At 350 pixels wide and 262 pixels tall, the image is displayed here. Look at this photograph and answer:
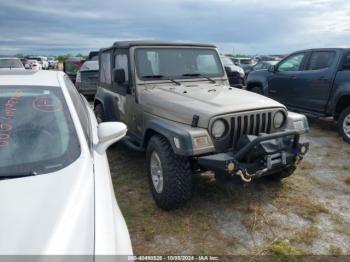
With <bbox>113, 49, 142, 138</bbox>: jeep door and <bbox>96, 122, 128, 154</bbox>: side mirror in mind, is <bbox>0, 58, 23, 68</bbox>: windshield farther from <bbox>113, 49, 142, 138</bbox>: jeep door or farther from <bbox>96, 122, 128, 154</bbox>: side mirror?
<bbox>96, 122, 128, 154</bbox>: side mirror

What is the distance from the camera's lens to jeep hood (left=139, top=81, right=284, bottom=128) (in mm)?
3664

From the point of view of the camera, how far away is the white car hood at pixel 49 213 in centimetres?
147

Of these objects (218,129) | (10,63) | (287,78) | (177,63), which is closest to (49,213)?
(218,129)

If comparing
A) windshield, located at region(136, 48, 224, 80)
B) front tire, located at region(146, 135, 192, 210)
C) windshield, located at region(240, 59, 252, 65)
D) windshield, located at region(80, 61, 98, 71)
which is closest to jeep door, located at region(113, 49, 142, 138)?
windshield, located at region(136, 48, 224, 80)

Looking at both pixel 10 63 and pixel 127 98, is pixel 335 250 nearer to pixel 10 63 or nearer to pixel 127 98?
pixel 127 98

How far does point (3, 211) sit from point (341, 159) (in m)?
5.51

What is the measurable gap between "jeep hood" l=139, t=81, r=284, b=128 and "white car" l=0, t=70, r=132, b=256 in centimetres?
121

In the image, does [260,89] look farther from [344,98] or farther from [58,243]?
[58,243]

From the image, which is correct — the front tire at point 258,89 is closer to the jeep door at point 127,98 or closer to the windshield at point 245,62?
the jeep door at point 127,98

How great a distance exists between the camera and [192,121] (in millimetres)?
3607

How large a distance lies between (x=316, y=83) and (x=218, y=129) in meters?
4.49

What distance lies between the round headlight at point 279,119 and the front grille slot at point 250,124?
143 millimetres

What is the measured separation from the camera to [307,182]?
476 centimetres

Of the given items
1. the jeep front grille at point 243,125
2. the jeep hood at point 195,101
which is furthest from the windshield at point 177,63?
the jeep front grille at point 243,125
